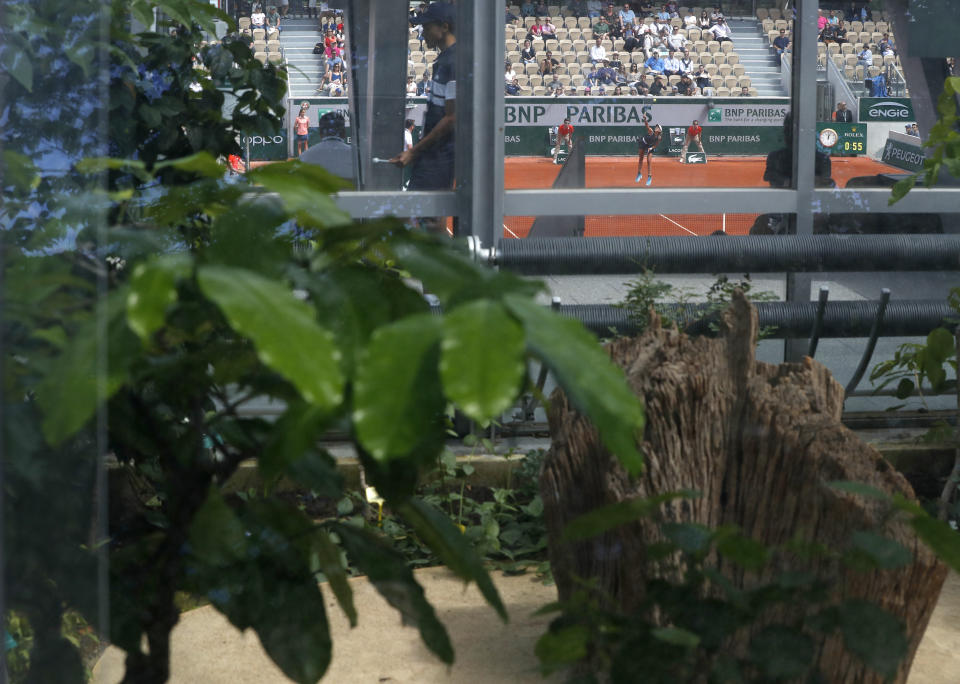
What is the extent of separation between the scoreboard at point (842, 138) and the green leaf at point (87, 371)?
6.08 feet

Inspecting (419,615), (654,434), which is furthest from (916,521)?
(654,434)

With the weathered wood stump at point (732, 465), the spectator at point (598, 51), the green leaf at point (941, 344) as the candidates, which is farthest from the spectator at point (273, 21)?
the green leaf at point (941, 344)

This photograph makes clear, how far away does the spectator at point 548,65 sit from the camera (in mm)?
2047

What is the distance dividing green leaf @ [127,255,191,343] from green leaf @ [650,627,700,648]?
1.93ft

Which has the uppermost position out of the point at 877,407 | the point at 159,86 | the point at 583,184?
the point at 159,86

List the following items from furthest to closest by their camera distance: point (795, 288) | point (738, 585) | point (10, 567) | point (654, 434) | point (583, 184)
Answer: point (795, 288)
point (583, 184)
point (654, 434)
point (738, 585)
point (10, 567)

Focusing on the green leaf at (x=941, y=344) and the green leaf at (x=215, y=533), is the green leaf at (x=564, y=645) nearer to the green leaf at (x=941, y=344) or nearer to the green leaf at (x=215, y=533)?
the green leaf at (x=215, y=533)

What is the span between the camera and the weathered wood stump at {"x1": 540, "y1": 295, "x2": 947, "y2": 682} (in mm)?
1491

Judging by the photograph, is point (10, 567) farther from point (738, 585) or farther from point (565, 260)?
point (565, 260)

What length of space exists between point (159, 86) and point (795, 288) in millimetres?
1299

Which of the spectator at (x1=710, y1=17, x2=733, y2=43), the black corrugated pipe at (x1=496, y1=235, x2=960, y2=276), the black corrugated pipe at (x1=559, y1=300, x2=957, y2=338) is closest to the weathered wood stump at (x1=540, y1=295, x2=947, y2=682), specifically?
the black corrugated pipe at (x1=559, y1=300, x2=957, y2=338)

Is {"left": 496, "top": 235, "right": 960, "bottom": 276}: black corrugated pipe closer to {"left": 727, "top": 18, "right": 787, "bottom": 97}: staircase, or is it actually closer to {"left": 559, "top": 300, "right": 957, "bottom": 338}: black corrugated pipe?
{"left": 559, "top": 300, "right": 957, "bottom": 338}: black corrugated pipe

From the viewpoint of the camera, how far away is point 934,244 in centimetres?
258

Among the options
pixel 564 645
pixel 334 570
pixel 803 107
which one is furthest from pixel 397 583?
pixel 803 107
